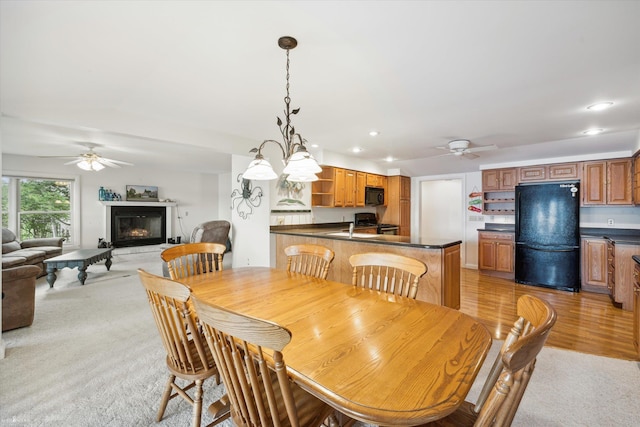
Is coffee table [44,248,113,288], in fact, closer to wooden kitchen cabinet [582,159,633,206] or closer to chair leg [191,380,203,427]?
chair leg [191,380,203,427]

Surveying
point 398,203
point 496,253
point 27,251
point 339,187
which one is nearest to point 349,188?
point 339,187

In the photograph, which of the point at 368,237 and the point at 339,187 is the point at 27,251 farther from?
the point at 368,237

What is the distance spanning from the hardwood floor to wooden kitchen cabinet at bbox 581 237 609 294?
165mm

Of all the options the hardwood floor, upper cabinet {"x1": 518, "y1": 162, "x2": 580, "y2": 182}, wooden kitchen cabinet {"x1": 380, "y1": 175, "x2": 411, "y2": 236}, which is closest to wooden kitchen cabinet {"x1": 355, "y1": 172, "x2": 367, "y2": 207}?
wooden kitchen cabinet {"x1": 380, "y1": 175, "x2": 411, "y2": 236}

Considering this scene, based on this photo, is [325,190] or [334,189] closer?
[334,189]

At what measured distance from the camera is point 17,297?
2.77 m

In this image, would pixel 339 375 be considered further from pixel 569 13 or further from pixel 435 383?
pixel 569 13

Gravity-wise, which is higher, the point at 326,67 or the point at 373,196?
the point at 326,67

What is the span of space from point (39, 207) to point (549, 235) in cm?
992

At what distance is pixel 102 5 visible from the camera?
A: 55.3 inches

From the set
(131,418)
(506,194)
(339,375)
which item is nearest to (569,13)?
(339,375)

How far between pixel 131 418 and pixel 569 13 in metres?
3.34

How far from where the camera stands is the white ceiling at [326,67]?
148 centimetres

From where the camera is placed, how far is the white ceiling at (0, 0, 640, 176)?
1.48 meters
